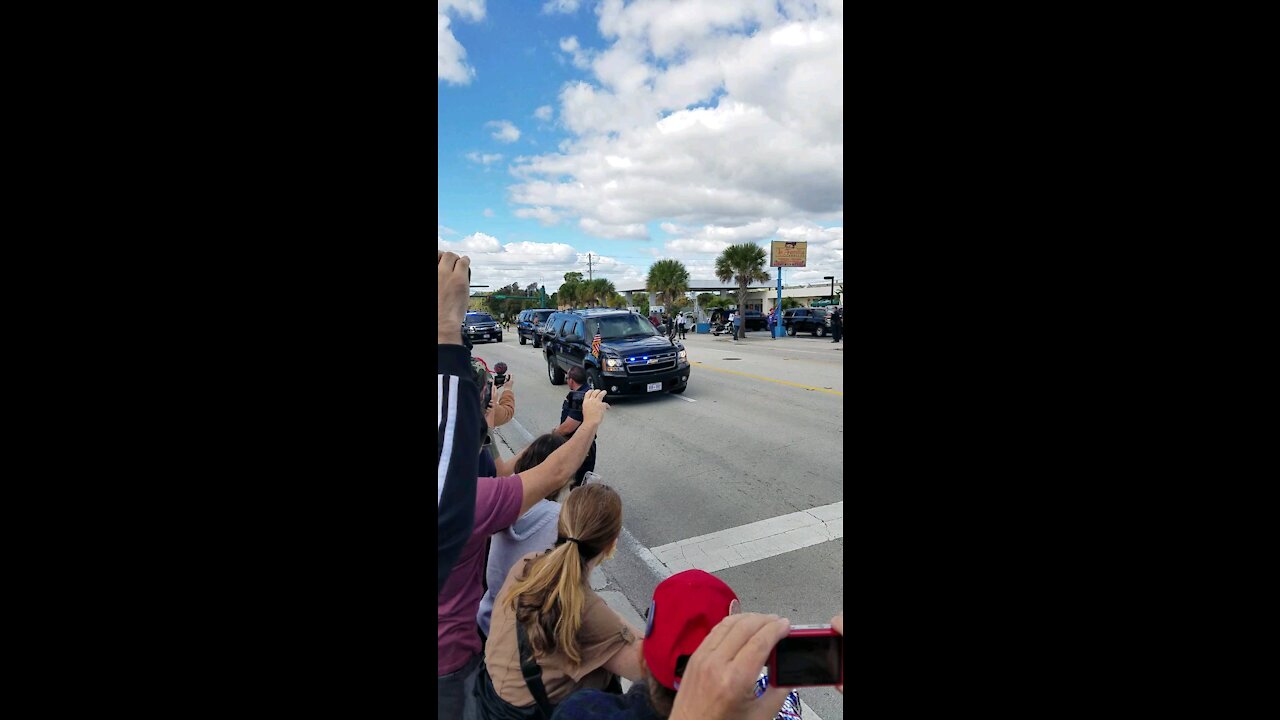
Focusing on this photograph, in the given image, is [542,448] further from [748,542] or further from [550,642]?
[748,542]

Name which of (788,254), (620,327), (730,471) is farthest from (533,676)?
(788,254)

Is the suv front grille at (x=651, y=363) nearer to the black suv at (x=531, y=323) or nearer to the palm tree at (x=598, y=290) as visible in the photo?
the black suv at (x=531, y=323)

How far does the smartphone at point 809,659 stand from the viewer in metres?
0.88

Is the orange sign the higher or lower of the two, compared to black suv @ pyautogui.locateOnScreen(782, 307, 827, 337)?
higher

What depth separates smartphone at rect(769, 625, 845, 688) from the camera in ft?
2.89

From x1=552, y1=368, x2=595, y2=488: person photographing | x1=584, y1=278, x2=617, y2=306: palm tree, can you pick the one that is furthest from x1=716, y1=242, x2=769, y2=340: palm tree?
x1=552, y1=368, x2=595, y2=488: person photographing

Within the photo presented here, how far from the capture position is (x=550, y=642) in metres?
1.28

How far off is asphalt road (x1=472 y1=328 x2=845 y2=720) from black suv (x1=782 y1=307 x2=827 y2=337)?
1497 centimetres

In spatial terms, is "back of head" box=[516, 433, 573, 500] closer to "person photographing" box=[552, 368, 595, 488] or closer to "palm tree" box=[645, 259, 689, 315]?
"person photographing" box=[552, 368, 595, 488]

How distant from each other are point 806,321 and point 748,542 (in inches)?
912
